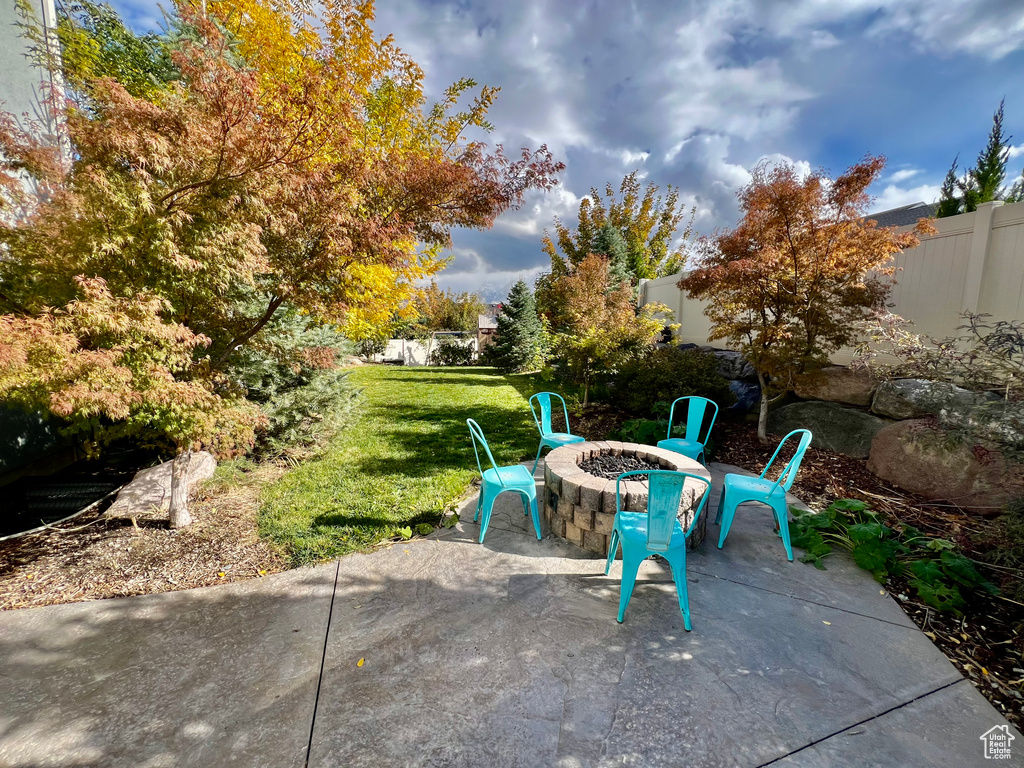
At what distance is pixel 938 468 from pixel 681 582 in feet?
10.5

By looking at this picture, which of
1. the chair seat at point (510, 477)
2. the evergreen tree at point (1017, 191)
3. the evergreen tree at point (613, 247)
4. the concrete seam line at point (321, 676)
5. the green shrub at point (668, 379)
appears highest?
the evergreen tree at point (1017, 191)

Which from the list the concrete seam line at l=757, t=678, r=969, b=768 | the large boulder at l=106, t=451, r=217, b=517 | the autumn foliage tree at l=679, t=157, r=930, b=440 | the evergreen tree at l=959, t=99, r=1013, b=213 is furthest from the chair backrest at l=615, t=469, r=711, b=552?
the evergreen tree at l=959, t=99, r=1013, b=213

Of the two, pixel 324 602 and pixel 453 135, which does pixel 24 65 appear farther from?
pixel 324 602

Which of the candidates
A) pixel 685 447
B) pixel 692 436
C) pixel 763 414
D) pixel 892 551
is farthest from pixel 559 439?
pixel 763 414

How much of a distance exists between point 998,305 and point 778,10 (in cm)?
370

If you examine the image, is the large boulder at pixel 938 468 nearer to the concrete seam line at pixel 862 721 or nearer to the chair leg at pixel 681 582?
the concrete seam line at pixel 862 721

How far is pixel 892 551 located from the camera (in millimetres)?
2881

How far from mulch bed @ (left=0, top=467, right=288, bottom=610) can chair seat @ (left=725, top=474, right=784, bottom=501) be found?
11.2ft

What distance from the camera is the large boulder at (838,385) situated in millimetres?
4805

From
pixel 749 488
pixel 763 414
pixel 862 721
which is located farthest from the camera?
pixel 763 414

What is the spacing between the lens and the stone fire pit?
9.80 ft

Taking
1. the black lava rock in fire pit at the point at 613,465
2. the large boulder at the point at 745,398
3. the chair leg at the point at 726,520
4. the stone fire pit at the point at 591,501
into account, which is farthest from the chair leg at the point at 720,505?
the large boulder at the point at 745,398

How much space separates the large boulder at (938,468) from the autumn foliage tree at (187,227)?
448 centimetres

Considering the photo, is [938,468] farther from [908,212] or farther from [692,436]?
[908,212]
